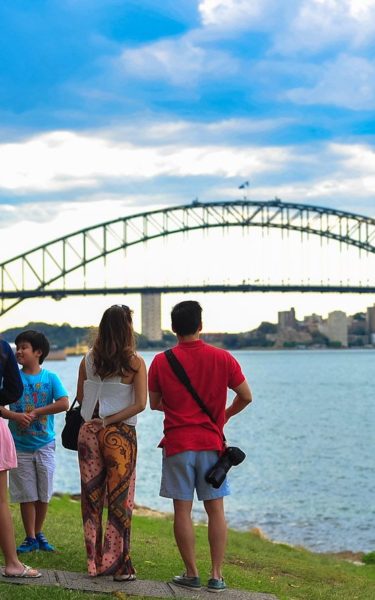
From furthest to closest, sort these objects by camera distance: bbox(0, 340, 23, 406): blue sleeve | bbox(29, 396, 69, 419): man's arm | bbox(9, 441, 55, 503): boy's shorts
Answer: bbox(9, 441, 55, 503): boy's shorts
bbox(29, 396, 69, 419): man's arm
bbox(0, 340, 23, 406): blue sleeve

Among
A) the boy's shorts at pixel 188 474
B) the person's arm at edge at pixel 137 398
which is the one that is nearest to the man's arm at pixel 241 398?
the boy's shorts at pixel 188 474

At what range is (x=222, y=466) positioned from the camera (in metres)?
7.34

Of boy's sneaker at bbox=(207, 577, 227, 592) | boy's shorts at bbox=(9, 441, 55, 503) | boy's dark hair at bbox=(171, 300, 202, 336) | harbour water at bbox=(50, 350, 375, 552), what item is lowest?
harbour water at bbox=(50, 350, 375, 552)

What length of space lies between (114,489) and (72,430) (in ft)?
1.86

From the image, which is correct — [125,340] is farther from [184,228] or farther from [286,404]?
[184,228]

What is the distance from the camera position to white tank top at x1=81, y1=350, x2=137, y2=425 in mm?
7391

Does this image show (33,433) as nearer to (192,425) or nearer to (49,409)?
(49,409)

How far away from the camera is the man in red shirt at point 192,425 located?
7348mm

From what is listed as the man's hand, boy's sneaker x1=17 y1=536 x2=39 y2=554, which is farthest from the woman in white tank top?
boy's sneaker x1=17 y1=536 x2=39 y2=554

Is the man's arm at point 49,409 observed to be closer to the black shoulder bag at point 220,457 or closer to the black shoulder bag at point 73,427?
the black shoulder bag at point 73,427

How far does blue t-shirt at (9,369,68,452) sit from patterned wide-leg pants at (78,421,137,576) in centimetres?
104

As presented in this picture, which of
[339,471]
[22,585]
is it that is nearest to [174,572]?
[22,585]

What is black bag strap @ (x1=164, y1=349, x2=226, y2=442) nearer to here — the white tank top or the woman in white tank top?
the woman in white tank top

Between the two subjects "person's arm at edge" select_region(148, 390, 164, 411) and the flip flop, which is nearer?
the flip flop
